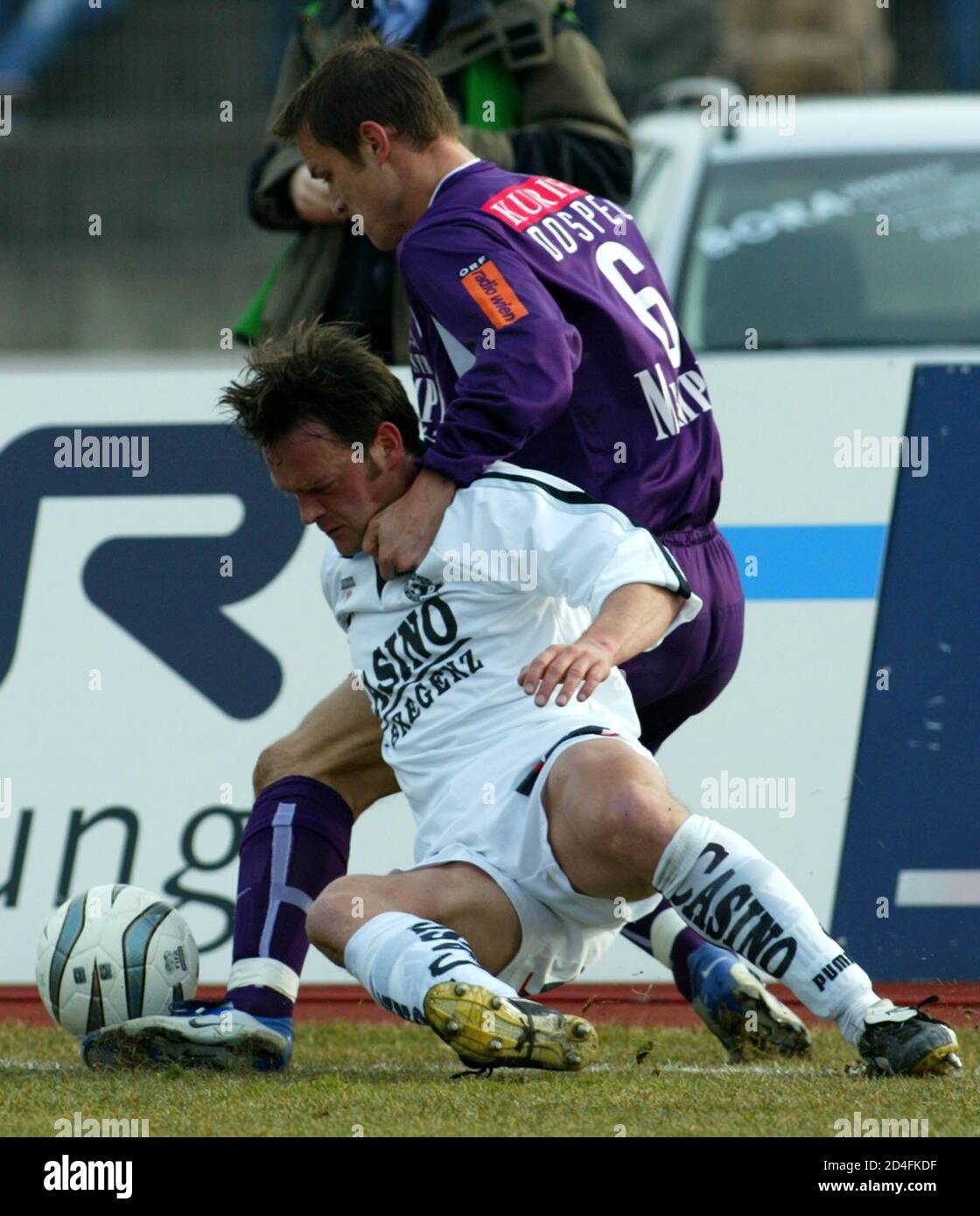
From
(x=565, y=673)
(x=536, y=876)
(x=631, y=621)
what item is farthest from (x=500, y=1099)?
(x=631, y=621)

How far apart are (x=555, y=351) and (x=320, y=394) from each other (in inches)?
16.4

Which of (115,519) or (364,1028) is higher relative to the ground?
(115,519)

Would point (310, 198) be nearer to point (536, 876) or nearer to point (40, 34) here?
point (536, 876)

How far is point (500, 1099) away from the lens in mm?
3436

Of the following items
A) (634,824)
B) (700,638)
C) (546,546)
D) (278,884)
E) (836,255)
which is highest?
(836,255)

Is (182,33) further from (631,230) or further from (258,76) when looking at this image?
(631,230)

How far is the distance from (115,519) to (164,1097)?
1.94 m

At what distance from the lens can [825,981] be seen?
3553mm

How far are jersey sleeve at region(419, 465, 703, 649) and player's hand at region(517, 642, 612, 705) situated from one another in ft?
0.58

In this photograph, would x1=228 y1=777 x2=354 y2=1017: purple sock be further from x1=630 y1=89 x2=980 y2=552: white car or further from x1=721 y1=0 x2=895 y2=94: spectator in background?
x1=721 y1=0 x2=895 y2=94: spectator in background

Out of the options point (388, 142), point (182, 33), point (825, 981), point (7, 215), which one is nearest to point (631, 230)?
point (388, 142)

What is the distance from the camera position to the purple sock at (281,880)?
4.00 m

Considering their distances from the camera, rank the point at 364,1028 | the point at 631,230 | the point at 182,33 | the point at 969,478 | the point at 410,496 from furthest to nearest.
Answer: the point at 182,33 → the point at 969,478 → the point at 364,1028 → the point at 631,230 → the point at 410,496
